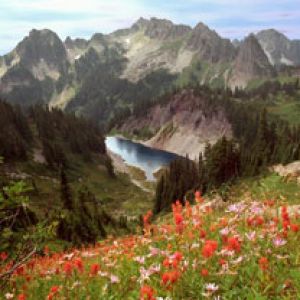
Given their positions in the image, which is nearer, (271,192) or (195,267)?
(195,267)

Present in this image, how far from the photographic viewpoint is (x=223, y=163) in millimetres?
127562

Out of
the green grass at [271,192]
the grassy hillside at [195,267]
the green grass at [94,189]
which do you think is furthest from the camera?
the green grass at [94,189]

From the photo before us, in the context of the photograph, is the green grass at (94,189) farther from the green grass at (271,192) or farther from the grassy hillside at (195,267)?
the grassy hillside at (195,267)

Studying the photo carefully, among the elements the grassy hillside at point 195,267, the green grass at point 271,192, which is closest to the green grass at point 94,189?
the green grass at point 271,192

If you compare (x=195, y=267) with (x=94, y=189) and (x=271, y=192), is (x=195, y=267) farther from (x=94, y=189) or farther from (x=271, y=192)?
(x=94, y=189)

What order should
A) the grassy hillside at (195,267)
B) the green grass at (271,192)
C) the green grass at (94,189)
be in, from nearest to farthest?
1. the grassy hillside at (195,267)
2. the green grass at (271,192)
3. the green grass at (94,189)

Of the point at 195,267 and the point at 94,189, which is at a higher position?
the point at 195,267

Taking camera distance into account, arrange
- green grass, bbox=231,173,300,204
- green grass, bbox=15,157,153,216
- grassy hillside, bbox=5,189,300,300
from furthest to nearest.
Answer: green grass, bbox=15,157,153,216 → green grass, bbox=231,173,300,204 → grassy hillside, bbox=5,189,300,300

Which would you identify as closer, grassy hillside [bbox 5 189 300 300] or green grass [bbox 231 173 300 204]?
grassy hillside [bbox 5 189 300 300]

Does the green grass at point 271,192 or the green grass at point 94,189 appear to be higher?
the green grass at point 271,192

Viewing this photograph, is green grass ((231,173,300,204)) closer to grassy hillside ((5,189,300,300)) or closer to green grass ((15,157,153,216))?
grassy hillside ((5,189,300,300))

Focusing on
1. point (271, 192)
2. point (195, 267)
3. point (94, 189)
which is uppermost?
point (195, 267)

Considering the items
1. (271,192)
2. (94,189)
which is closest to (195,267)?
(271,192)

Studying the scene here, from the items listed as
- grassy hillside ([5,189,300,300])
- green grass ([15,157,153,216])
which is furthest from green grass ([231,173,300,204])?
green grass ([15,157,153,216])
